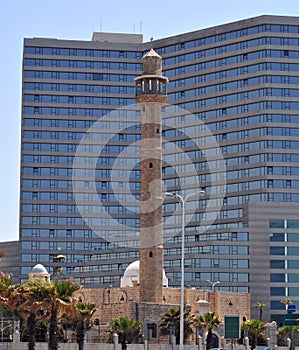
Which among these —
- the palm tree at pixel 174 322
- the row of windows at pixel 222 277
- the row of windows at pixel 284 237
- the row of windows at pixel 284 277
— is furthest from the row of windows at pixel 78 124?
the palm tree at pixel 174 322

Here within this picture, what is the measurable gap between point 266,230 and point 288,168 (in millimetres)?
12276

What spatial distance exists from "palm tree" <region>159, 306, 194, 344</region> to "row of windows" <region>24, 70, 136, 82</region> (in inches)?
2972

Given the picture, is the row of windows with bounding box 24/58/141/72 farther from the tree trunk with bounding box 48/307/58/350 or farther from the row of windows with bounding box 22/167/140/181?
the tree trunk with bounding box 48/307/58/350

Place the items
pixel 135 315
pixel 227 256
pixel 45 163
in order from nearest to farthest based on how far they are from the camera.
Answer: pixel 135 315
pixel 227 256
pixel 45 163

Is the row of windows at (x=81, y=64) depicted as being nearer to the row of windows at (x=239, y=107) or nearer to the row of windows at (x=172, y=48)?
the row of windows at (x=172, y=48)

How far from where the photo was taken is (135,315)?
87.8 metres

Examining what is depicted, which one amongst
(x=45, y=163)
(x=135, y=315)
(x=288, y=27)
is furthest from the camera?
(x=45, y=163)

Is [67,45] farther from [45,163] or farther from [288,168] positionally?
[288,168]

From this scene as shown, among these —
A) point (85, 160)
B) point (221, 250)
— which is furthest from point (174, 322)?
point (85, 160)

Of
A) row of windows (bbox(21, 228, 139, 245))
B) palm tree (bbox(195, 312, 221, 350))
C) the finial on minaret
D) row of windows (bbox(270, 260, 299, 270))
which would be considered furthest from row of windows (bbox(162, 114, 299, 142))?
palm tree (bbox(195, 312, 221, 350))

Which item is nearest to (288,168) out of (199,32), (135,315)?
(199,32)

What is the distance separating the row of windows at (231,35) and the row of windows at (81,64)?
7.09 meters

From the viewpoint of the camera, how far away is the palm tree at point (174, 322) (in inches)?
3356

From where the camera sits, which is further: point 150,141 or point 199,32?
point 199,32
